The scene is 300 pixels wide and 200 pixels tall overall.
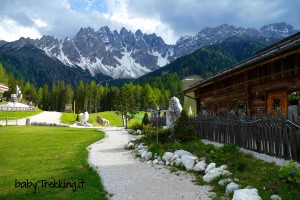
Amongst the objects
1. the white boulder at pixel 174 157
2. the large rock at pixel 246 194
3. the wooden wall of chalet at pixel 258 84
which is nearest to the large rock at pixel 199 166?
the white boulder at pixel 174 157

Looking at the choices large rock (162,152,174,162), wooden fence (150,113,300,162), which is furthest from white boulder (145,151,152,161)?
wooden fence (150,113,300,162)

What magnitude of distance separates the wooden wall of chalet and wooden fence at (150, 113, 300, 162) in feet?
10.1

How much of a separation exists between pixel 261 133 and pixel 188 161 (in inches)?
133

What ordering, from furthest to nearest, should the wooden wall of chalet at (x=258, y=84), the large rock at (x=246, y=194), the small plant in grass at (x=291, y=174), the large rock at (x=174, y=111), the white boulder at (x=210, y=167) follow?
the large rock at (x=174, y=111)
the wooden wall of chalet at (x=258, y=84)
the white boulder at (x=210, y=167)
the small plant in grass at (x=291, y=174)
the large rock at (x=246, y=194)

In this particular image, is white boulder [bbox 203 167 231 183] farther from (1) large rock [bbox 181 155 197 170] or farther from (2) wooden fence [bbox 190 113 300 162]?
(2) wooden fence [bbox 190 113 300 162]

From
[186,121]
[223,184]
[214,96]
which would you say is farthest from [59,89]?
[223,184]

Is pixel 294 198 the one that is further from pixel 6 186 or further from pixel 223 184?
pixel 6 186

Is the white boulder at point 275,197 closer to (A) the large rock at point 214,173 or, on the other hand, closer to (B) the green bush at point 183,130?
(A) the large rock at point 214,173

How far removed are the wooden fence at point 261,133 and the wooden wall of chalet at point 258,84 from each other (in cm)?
307

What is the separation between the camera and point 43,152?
18.1 m

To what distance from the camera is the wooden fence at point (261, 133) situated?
10.6m

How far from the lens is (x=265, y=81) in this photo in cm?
2014

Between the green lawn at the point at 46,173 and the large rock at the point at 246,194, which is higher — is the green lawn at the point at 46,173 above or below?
below

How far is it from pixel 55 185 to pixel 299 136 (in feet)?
28.2
